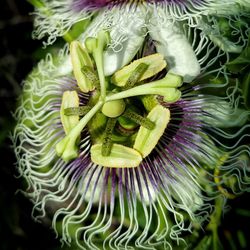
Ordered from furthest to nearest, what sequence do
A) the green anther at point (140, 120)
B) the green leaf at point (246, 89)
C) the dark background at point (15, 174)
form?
the dark background at point (15, 174) → the green anther at point (140, 120) → the green leaf at point (246, 89)

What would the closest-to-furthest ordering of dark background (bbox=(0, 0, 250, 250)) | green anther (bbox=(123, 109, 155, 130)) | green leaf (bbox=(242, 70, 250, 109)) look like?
green leaf (bbox=(242, 70, 250, 109)) < green anther (bbox=(123, 109, 155, 130)) < dark background (bbox=(0, 0, 250, 250))

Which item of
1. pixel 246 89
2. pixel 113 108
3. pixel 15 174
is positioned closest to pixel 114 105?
pixel 113 108

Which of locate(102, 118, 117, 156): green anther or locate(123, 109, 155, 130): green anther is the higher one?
locate(123, 109, 155, 130): green anther

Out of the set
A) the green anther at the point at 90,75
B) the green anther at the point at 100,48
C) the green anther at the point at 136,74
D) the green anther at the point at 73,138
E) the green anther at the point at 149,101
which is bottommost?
the green anther at the point at 149,101

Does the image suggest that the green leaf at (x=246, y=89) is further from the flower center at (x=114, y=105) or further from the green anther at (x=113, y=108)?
the green anther at (x=113, y=108)

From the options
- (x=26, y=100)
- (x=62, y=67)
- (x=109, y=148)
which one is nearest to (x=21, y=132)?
(x=26, y=100)

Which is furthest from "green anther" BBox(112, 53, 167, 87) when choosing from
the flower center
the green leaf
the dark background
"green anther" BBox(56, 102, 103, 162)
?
the dark background

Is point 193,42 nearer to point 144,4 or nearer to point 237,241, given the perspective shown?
point 144,4

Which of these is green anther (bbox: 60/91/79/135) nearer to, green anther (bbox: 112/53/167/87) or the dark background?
green anther (bbox: 112/53/167/87)

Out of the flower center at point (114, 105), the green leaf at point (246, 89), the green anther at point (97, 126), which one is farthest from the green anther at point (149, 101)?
the green leaf at point (246, 89)
